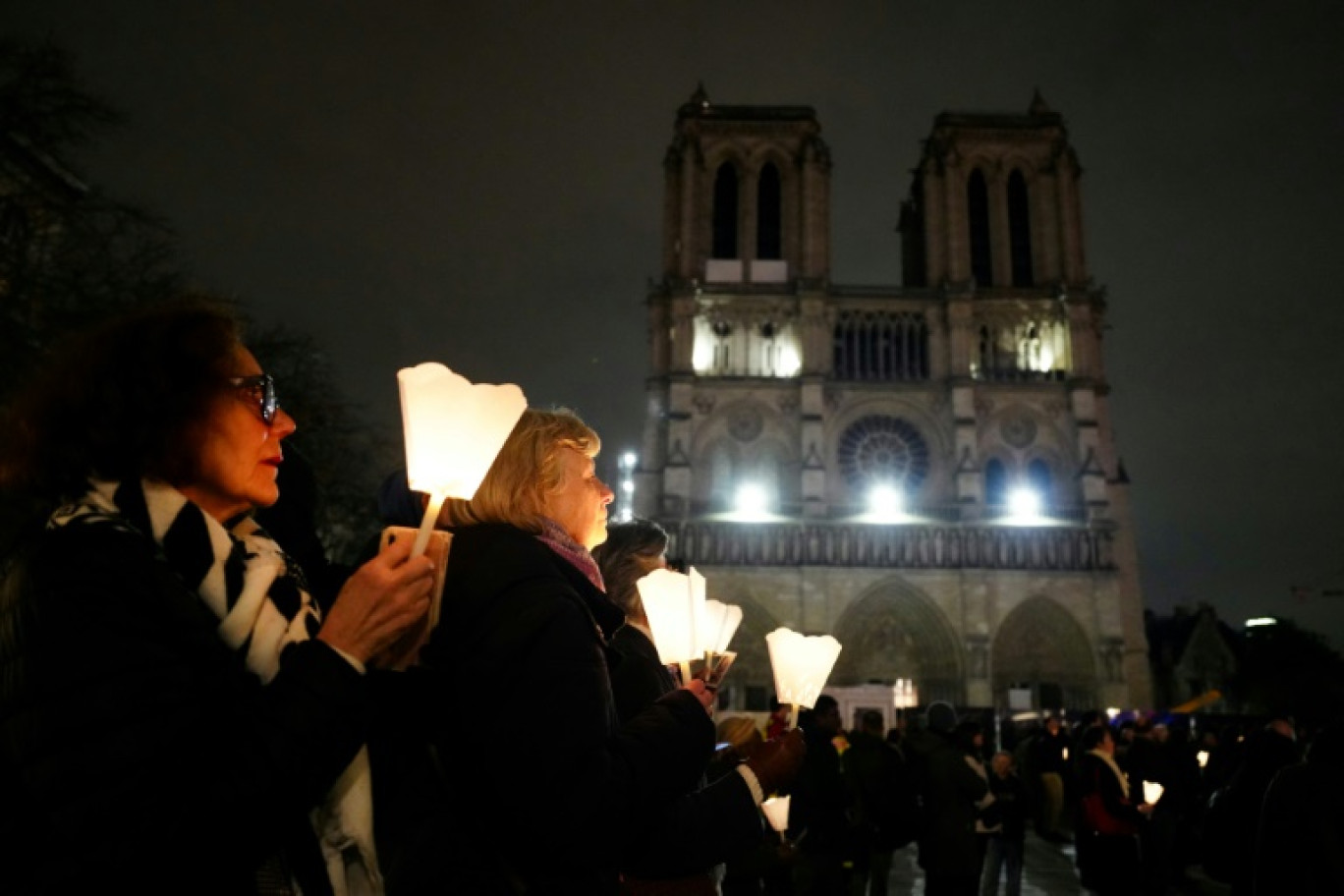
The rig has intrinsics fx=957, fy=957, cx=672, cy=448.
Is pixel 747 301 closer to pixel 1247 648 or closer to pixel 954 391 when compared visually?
pixel 954 391

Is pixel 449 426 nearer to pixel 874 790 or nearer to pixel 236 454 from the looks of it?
pixel 236 454

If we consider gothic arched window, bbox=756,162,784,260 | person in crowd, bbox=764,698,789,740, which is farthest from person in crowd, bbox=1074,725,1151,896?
gothic arched window, bbox=756,162,784,260

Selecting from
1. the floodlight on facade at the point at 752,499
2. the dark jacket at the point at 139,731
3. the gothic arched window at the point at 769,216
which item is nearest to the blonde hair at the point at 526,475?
the dark jacket at the point at 139,731

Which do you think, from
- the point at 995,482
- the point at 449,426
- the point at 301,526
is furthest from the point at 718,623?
the point at 995,482

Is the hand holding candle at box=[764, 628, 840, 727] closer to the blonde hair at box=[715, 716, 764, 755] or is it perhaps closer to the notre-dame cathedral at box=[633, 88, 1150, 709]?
the blonde hair at box=[715, 716, 764, 755]

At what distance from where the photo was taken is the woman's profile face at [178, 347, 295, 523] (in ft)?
4.91

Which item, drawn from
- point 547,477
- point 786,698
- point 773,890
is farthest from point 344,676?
point 773,890

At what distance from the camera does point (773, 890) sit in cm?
492

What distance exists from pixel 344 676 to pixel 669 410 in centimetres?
2814

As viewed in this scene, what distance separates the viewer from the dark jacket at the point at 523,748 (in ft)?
4.82

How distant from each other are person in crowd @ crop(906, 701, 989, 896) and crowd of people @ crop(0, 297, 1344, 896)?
4.31 meters

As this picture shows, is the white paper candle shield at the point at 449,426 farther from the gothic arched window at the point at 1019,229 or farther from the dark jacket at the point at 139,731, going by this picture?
the gothic arched window at the point at 1019,229

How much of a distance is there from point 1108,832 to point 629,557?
4.66 meters

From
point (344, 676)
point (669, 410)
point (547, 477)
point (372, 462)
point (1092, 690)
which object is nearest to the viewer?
point (344, 676)
